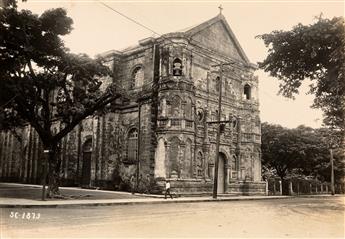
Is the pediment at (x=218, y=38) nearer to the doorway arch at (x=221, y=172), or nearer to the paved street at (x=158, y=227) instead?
the doorway arch at (x=221, y=172)

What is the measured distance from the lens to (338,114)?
20.9 meters

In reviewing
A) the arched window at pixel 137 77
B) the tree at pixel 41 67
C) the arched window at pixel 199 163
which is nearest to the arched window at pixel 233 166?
the arched window at pixel 199 163

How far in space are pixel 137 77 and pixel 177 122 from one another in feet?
20.5

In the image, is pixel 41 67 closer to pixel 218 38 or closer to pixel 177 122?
pixel 177 122

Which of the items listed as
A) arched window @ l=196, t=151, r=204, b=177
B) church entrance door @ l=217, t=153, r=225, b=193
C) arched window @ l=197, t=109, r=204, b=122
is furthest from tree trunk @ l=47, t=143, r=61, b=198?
church entrance door @ l=217, t=153, r=225, b=193

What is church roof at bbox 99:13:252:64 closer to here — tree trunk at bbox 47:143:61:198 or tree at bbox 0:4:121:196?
tree at bbox 0:4:121:196

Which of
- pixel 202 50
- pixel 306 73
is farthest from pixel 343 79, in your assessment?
pixel 202 50

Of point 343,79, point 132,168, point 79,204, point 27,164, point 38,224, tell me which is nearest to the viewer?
point 38,224

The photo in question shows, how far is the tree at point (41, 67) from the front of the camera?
19.6m

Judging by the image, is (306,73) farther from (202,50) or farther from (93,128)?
(93,128)

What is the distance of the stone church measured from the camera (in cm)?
2984

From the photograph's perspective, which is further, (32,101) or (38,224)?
(32,101)

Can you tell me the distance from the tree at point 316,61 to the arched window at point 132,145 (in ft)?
44.5

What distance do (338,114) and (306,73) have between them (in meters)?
2.59
